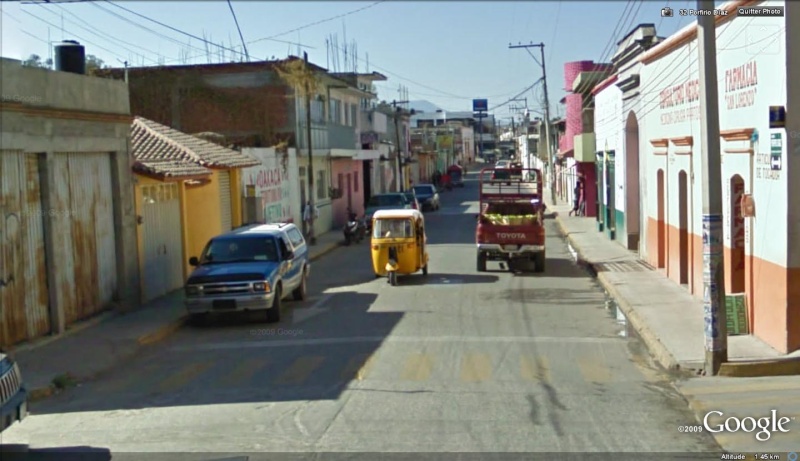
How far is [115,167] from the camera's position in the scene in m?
20.3

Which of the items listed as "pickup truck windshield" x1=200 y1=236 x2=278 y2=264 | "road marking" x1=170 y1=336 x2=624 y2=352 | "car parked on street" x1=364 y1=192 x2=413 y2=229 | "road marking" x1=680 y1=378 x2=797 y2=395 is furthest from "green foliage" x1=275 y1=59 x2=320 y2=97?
"road marking" x1=680 y1=378 x2=797 y2=395

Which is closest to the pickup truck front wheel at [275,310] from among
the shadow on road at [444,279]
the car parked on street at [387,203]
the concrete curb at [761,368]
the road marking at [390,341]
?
the road marking at [390,341]

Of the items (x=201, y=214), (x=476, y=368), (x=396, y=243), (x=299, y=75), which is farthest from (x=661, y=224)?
(x=299, y=75)

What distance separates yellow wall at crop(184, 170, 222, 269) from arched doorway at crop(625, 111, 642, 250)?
1288 centimetres

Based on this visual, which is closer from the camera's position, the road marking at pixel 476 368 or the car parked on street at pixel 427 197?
the road marking at pixel 476 368

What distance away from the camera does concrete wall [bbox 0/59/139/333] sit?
1591 centimetres

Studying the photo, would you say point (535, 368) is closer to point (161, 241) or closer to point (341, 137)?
point (161, 241)

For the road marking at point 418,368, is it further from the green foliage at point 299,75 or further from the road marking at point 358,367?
the green foliage at point 299,75

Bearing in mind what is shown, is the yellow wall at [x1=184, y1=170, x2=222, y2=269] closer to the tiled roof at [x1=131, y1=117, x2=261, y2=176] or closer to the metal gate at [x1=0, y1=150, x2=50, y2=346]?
the tiled roof at [x1=131, y1=117, x2=261, y2=176]

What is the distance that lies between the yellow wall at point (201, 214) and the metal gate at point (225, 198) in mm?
330

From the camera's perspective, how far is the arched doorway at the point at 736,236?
15.9 meters

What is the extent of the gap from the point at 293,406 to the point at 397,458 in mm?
2668

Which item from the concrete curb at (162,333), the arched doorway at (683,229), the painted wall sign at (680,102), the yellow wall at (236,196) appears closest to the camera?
the concrete curb at (162,333)

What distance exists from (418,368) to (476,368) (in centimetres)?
84
